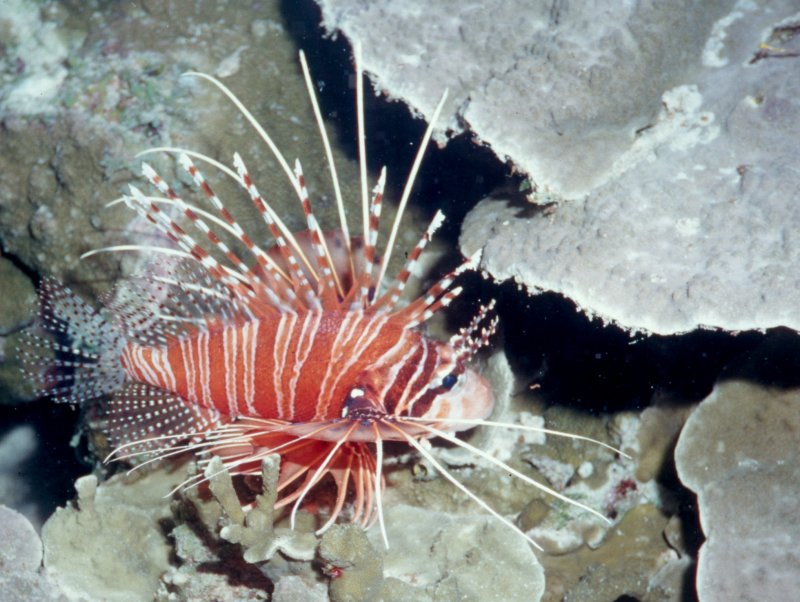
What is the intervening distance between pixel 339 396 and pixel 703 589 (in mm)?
1894

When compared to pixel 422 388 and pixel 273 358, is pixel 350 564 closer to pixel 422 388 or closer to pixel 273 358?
pixel 422 388

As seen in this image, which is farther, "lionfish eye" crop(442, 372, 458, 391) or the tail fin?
the tail fin

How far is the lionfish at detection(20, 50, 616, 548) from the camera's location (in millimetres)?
2492

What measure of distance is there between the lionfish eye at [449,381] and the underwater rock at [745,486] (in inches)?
52.6

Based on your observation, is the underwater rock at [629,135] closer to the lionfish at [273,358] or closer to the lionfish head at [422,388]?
the lionfish at [273,358]

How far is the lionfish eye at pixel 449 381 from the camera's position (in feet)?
8.48

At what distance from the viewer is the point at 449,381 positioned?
260cm

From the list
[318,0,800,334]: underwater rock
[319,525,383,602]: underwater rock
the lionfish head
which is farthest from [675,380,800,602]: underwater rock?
[319,525,383,602]: underwater rock

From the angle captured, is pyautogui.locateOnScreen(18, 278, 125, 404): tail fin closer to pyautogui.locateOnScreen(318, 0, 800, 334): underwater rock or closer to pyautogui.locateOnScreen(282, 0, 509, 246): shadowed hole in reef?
pyautogui.locateOnScreen(282, 0, 509, 246): shadowed hole in reef

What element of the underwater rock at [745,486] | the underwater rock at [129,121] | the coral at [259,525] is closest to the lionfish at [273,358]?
the coral at [259,525]

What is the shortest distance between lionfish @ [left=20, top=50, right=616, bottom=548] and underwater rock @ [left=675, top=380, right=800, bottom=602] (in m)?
0.86

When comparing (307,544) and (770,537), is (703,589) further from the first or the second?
(307,544)

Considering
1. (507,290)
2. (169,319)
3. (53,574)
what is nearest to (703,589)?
(507,290)

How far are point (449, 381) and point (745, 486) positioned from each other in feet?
5.15
